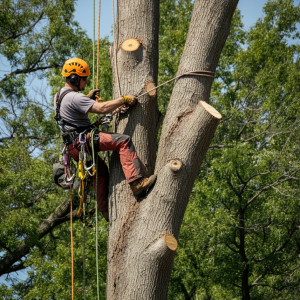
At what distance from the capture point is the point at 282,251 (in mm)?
12219

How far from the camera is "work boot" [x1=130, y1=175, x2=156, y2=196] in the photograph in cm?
355

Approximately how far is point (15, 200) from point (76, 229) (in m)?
2.85

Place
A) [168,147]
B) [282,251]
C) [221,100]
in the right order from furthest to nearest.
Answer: [221,100] < [282,251] < [168,147]

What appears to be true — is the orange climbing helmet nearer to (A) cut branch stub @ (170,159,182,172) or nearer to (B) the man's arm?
(B) the man's arm

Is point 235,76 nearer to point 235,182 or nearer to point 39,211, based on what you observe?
Answer: point 235,182

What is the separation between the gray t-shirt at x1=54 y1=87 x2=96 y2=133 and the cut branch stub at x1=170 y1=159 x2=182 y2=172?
104 cm

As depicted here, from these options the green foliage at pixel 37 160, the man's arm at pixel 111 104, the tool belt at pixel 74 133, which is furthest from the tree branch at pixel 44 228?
the man's arm at pixel 111 104

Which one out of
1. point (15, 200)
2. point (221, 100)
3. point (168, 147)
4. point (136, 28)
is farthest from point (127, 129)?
point (221, 100)

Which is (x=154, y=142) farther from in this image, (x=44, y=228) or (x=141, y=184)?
(x=44, y=228)

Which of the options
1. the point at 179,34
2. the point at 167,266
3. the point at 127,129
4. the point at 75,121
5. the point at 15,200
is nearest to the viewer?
the point at 167,266

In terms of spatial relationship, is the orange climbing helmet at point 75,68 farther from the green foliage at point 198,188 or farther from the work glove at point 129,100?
the green foliage at point 198,188

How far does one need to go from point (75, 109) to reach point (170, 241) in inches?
63.3

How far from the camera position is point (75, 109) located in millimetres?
4199

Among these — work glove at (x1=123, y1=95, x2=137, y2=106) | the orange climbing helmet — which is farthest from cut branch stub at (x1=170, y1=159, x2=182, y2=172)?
the orange climbing helmet
